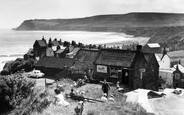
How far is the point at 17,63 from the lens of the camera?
2036 inches

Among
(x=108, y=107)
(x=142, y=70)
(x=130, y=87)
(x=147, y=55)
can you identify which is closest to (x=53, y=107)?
(x=108, y=107)

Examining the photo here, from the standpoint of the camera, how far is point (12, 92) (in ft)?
75.3

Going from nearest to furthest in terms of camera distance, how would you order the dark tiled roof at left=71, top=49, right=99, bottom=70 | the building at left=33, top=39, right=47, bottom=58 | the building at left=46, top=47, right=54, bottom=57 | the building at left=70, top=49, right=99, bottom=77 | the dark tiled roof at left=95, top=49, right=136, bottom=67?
the dark tiled roof at left=95, top=49, right=136, bottom=67, the building at left=70, top=49, right=99, bottom=77, the dark tiled roof at left=71, top=49, right=99, bottom=70, the building at left=46, top=47, right=54, bottom=57, the building at left=33, top=39, right=47, bottom=58

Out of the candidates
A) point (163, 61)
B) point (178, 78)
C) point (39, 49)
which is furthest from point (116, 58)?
point (39, 49)

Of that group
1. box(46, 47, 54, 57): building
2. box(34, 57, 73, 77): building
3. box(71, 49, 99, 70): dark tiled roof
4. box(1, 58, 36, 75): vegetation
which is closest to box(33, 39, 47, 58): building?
box(46, 47, 54, 57): building

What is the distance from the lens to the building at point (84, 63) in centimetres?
3225

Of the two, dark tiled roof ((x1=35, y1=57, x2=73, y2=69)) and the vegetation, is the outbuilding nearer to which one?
dark tiled roof ((x1=35, y1=57, x2=73, y2=69))

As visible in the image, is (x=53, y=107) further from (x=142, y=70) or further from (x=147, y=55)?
(x=147, y=55)

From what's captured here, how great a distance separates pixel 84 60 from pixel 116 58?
6.17 m

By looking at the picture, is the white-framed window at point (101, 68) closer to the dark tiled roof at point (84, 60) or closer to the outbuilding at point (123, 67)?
the outbuilding at point (123, 67)

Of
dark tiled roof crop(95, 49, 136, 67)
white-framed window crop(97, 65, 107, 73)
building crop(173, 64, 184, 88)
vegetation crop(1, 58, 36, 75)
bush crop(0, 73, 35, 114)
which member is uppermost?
dark tiled roof crop(95, 49, 136, 67)

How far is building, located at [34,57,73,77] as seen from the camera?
43.5 meters

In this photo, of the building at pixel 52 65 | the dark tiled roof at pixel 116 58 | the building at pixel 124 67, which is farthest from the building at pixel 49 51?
the building at pixel 124 67

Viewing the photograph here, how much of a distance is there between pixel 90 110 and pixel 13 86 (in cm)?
1036
